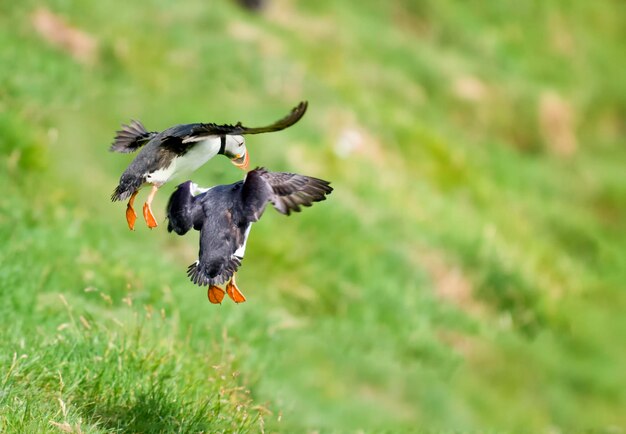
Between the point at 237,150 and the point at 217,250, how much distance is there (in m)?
0.51

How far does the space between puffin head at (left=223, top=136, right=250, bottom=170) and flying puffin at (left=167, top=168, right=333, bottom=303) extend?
86mm

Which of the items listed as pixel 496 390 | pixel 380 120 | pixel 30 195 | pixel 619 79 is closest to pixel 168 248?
pixel 30 195

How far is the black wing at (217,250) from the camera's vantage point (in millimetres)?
4598

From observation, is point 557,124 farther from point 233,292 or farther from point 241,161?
point 233,292

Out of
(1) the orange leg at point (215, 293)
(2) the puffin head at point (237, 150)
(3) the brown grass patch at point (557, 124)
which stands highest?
(3) the brown grass patch at point (557, 124)

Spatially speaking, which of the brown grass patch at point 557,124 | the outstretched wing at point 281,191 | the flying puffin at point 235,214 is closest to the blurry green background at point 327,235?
the brown grass patch at point 557,124

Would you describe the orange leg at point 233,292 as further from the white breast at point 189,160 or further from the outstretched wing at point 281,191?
the white breast at point 189,160

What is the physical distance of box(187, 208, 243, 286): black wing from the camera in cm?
460

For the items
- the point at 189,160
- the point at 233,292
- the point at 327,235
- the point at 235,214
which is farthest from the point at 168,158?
the point at 327,235

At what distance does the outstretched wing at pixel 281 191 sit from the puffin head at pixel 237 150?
9 cm

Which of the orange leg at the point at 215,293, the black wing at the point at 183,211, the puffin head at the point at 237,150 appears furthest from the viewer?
the black wing at the point at 183,211

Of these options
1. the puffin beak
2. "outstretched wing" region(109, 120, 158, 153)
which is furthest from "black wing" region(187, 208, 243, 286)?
"outstretched wing" region(109, 120, 158, 153)

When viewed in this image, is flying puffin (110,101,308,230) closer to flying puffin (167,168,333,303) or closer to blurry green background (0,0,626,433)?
flying puffin (167,168,333,303)

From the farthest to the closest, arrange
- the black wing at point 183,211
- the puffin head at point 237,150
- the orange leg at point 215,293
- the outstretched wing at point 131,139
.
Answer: the outstretched wing at point 131,139
the black wing at point 183,211
the puffin head at point 237,150
the orange leg at point 215,293
